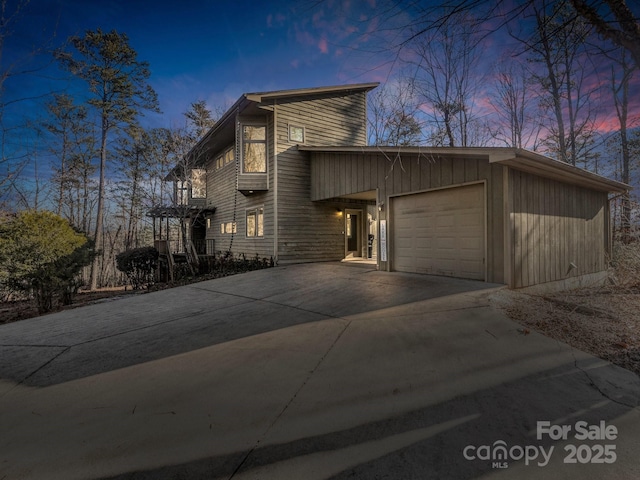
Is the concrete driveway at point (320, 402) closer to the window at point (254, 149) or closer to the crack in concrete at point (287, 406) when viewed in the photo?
the crack in concrete at point (287, 406)

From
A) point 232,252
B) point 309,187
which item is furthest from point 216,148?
point 309,187

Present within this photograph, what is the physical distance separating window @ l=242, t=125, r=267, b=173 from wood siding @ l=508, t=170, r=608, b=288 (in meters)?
9.12

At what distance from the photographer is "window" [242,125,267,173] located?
12.3m

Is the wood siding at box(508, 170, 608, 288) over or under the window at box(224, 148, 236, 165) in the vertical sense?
under

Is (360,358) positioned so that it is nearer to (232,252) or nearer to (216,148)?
(232,252)

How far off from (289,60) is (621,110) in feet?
28.3

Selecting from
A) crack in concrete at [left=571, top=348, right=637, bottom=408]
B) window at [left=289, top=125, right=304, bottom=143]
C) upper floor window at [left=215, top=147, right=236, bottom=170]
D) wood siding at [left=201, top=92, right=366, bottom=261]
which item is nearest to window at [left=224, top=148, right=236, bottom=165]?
upper floor window at [left=215, top=147, right=236, bottom=170]

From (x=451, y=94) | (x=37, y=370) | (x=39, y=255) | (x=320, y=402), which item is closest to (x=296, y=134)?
(x=451, y=94)

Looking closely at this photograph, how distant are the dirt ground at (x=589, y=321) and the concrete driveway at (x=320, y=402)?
0.28m

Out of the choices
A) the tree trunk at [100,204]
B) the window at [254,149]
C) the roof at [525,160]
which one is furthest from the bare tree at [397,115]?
the tree trunk at [100,204]

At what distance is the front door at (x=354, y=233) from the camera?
44.1 ft

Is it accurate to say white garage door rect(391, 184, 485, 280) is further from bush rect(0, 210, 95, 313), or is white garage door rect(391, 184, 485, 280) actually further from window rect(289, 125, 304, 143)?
bush rect(0, 210, 95, 313)

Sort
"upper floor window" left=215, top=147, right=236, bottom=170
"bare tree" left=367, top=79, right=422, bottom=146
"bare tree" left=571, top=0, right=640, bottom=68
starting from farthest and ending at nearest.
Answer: "upper floor window" left=215, top=147, right=236, bottom=170
"bare tree" left=367, top=79, right=422, bottom=146
"bare tree" left=571, top=0, right=640, bottom=68

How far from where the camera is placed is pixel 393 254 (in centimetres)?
904
